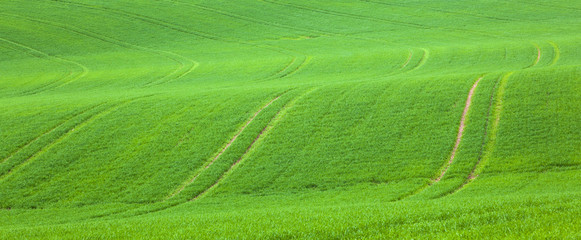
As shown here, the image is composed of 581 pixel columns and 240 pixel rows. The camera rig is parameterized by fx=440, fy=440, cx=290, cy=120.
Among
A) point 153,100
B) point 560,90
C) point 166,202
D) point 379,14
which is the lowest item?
point 166,202

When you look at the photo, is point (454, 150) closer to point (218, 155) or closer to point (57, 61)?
point (218, 155)

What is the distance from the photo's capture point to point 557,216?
10.6 m

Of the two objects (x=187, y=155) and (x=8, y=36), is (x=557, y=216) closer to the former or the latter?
(x=187, y=155)

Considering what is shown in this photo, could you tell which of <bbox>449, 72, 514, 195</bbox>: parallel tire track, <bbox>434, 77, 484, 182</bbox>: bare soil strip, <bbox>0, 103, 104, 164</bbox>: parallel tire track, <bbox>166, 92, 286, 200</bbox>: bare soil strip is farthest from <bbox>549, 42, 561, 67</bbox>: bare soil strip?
<bbox>0, 103, 104, 164</bbox>: parallel tire track

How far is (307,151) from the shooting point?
73.7 ft

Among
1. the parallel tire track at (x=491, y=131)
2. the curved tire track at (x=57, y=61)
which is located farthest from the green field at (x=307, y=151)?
the curved tire track at (x=57, y=61)

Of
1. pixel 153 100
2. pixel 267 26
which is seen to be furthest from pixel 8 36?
pixel 153 100

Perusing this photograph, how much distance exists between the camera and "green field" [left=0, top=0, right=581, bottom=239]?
490 inches

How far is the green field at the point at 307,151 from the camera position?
12.4 m

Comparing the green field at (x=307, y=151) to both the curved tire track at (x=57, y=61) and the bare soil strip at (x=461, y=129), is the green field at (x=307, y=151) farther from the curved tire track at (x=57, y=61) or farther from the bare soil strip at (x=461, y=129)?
the curved tire track at (x=57, y=61)

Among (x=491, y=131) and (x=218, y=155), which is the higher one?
(x=491, y=131)

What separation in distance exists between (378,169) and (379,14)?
2240 inches

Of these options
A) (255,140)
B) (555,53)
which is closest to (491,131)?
(255,140)

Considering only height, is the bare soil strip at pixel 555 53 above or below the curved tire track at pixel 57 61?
above
